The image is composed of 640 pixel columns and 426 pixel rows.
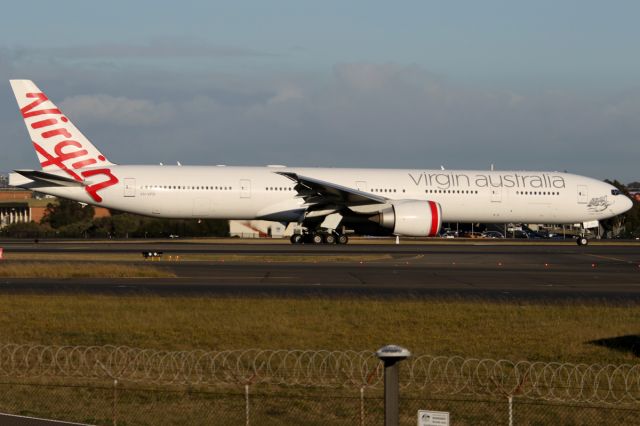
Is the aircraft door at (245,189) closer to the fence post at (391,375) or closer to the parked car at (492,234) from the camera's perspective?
the fence post at (391,375)

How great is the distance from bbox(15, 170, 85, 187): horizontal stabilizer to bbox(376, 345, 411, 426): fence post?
129 ft

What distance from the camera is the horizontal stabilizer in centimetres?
4522

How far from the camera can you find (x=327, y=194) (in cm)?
4694

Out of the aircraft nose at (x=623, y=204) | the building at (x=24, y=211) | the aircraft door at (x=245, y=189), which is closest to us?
the aircraft door at (x=245, y=189)

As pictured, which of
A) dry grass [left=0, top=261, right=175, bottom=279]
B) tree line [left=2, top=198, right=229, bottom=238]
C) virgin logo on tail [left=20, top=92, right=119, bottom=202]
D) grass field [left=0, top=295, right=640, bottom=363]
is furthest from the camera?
tree line [left=2, top=198, right=229, bottom=238]

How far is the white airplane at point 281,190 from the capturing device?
4628 cm

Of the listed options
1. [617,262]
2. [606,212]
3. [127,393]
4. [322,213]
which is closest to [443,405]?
[127,393]

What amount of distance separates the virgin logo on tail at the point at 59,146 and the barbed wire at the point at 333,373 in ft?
103

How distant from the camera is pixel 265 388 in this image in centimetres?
1366

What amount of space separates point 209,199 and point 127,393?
34.7 metres

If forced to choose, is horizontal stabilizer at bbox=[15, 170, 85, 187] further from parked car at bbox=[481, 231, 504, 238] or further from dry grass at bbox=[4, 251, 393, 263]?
parked car at bbox=[481, 231, 504, 238]

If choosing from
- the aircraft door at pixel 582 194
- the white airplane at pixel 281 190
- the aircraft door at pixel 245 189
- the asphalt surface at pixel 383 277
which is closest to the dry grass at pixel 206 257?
the asphalt surface at pixel 383 277

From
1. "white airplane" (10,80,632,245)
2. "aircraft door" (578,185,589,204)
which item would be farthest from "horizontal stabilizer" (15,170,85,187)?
"aircraft door" (578,185,589,204)

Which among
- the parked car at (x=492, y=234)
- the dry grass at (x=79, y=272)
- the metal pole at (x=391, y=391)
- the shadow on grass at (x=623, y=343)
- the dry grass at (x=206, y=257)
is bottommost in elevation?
the shadow on grass at (x=623, y=343)
